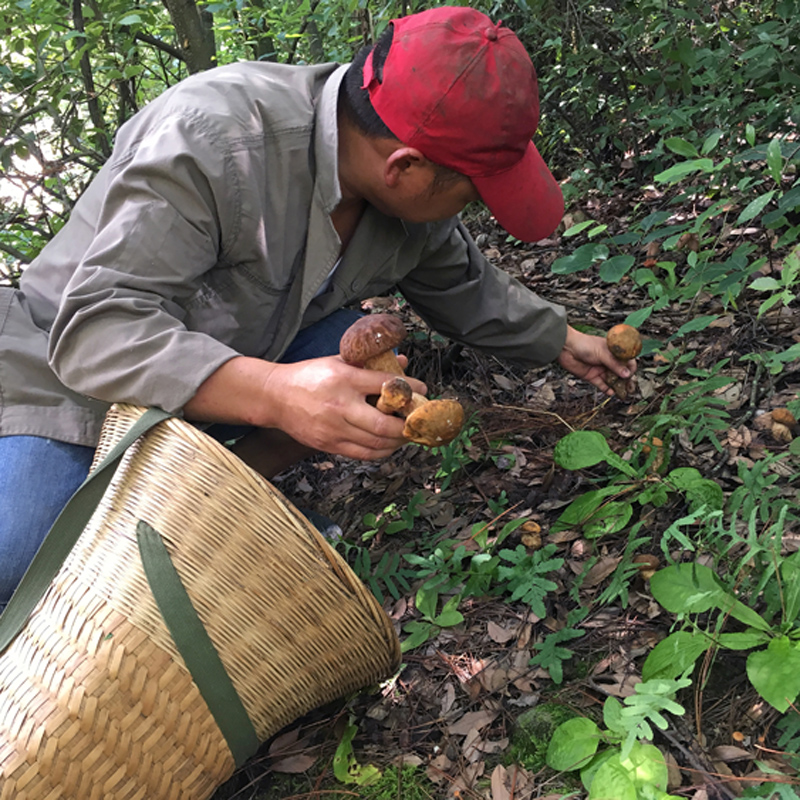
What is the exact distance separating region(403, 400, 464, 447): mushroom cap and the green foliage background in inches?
67.4

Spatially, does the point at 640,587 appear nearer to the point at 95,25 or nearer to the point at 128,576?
the point at 128,576

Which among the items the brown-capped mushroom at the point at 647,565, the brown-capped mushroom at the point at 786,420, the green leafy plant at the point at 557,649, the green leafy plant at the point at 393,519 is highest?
the brown-capped mushroom at the point at 786,420

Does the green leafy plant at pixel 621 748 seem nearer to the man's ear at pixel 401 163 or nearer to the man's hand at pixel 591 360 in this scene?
the man's hand at pixel 591 360

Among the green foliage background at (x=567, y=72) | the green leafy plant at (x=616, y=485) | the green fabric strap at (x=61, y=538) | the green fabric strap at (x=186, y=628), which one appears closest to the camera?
the green fabric strap at (x=186, y=628)

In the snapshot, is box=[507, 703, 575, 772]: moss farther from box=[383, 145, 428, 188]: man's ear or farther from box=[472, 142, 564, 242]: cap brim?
box=[383, 145, 428, 188]: man's ear

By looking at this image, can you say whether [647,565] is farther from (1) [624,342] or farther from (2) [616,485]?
(1) [624,342]

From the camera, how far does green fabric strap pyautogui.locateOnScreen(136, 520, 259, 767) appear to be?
1.54m

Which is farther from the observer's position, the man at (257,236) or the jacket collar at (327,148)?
the jacket collar at (327,148)

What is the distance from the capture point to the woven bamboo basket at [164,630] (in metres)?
1.46

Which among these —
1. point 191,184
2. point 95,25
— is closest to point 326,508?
point 191,184

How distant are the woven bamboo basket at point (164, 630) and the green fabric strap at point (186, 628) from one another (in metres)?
0.02

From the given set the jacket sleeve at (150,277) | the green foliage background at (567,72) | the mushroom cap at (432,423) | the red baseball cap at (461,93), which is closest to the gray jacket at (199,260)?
the jacket sleeve at (150,277)

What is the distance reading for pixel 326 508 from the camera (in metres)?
3.01

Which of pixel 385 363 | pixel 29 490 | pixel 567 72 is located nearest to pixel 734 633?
pixel 385 363
